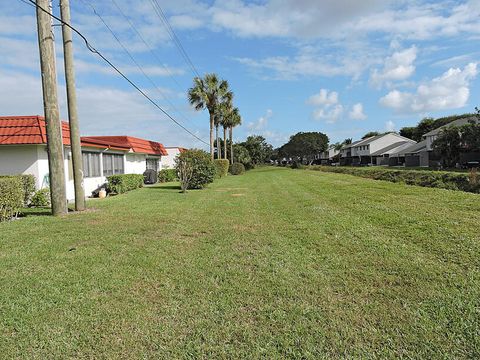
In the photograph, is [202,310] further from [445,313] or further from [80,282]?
[445,313]

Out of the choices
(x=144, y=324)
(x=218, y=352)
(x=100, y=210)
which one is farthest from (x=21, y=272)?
(x=100, y=210)

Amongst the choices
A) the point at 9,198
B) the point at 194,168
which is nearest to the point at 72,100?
the point at 9,198

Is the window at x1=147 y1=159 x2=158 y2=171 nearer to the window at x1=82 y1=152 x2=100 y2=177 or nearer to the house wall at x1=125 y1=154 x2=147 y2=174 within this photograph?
the house wall at x1=125 y1=154 x2=147 y2=174

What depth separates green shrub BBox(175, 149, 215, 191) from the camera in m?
18.7

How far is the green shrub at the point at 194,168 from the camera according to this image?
18.7 metres

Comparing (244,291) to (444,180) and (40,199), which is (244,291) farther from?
(444,180)

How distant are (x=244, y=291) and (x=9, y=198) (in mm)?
8010

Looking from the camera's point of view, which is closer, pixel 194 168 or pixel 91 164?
pixel 91 164

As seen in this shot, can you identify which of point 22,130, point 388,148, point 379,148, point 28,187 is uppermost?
point 379,148

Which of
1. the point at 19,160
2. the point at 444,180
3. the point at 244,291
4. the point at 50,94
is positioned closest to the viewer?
the point at 244,291

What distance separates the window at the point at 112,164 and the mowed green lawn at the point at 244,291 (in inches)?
474

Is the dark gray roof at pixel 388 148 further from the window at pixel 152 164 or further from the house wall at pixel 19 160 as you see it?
the house wall at pixel 19 160

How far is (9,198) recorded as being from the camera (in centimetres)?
902

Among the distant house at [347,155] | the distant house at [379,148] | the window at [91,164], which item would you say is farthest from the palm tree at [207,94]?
the distant house at [347,155]
